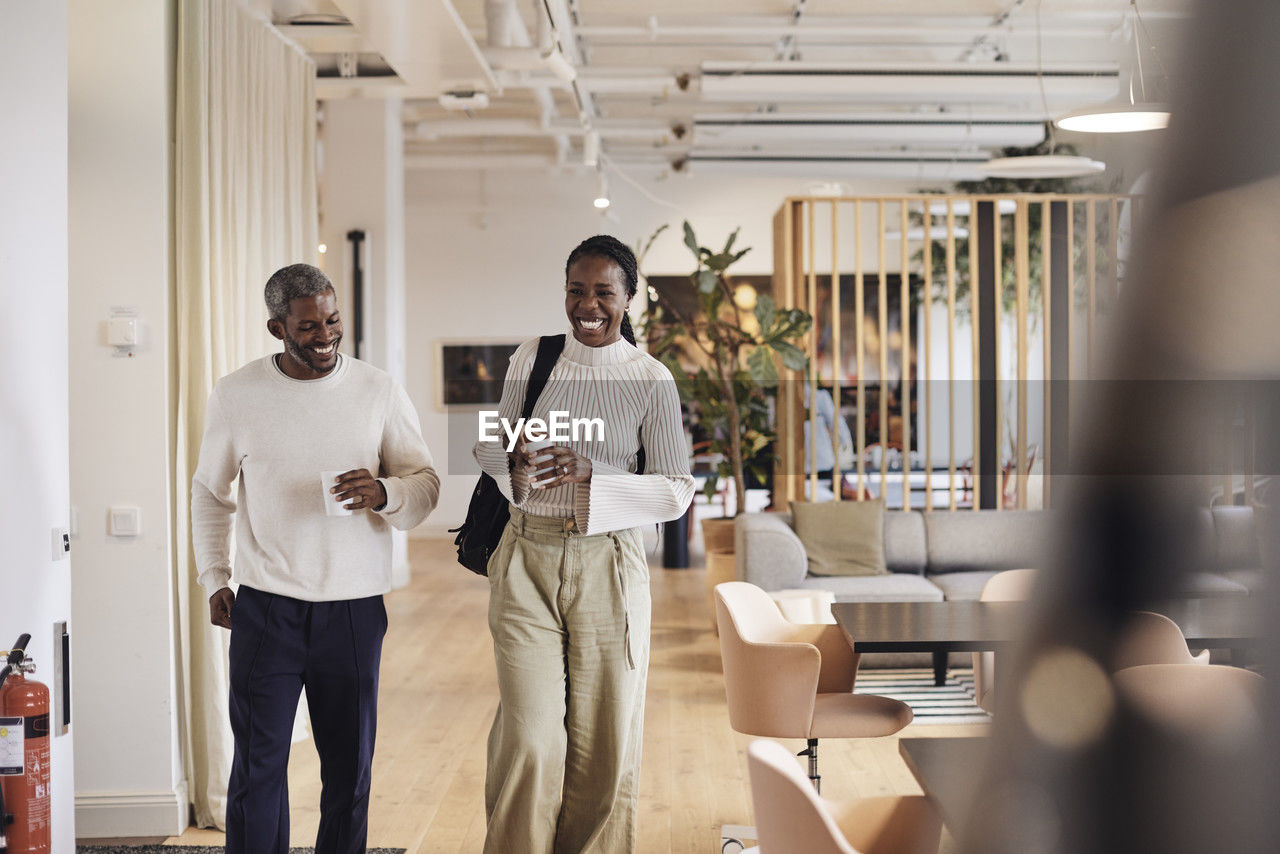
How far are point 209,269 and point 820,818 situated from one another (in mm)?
2928

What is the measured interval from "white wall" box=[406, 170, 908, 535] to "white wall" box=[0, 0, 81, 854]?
8805mm

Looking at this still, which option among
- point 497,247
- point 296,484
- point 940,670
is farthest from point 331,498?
point 497,247

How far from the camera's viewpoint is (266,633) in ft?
8.67

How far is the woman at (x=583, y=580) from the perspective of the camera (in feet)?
8.56

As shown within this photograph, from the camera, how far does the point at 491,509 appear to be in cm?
273

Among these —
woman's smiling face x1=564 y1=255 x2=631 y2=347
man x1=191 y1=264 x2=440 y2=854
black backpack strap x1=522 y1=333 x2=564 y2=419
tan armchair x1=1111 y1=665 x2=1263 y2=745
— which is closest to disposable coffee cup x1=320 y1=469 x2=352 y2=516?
man x1=191 y1=264 x2=440 y2=854

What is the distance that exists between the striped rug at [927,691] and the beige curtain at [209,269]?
2746 mm

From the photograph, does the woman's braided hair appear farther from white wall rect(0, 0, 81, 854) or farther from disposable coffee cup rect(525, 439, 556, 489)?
white wall rect(0, 0, 81, 854)

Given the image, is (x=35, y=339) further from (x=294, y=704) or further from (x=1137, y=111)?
(x=1137, y=111)

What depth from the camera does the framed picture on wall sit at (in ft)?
38.3

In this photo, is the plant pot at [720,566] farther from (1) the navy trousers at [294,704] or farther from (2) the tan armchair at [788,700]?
(1) the navy trousers at [294,704]

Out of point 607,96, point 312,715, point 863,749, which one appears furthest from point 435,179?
point 312,715

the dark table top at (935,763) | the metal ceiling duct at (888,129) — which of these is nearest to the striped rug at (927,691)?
the dark table top at (935,763)

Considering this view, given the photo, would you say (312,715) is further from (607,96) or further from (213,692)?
(607,96)
